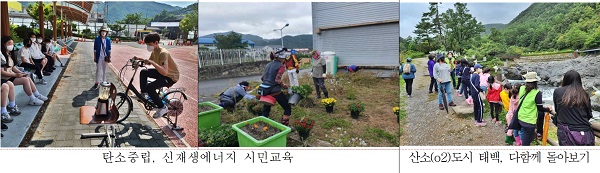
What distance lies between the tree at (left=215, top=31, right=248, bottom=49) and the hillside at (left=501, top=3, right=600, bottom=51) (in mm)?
3215

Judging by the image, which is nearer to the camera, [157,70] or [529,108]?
[529,108]

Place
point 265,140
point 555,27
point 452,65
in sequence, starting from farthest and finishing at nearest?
point 452,65 → point 555,27 → point 265,140

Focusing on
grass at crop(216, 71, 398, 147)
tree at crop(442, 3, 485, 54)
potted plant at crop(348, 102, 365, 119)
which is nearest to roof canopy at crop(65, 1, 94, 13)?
grass at crop(216, 71, 398, 147)

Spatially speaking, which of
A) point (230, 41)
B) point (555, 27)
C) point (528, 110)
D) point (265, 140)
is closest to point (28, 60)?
point (230, 41)

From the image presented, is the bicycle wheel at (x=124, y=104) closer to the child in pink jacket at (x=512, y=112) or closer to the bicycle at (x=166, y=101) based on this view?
the bicycle at (x=166, y=101)

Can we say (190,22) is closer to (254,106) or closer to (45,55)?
(254,106)

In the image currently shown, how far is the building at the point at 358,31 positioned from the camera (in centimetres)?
424

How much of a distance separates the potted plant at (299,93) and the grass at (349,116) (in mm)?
53

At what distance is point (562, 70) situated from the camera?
4273mm

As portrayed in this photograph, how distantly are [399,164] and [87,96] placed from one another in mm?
3853

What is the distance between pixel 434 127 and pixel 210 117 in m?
2.71

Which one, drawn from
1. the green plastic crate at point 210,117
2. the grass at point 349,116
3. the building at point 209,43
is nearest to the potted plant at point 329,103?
the grass at point 349,116

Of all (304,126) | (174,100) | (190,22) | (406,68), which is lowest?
(304,126)

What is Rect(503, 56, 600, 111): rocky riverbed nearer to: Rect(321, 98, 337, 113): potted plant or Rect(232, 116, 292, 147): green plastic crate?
Rect(321, 98, 337, 113): potted plant
